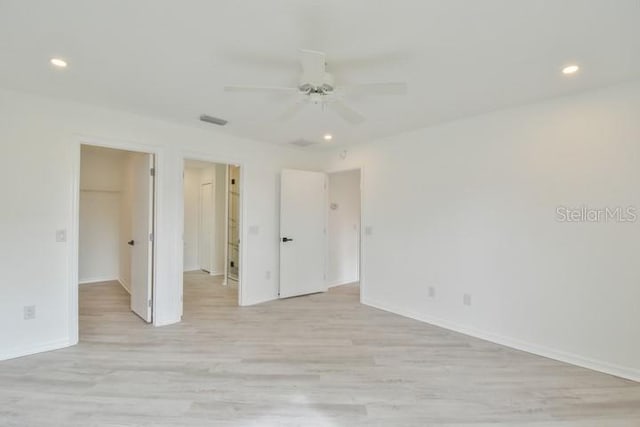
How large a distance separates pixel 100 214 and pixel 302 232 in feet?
13.3

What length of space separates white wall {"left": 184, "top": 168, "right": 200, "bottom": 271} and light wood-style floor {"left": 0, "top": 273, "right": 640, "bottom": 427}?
11.2 feet

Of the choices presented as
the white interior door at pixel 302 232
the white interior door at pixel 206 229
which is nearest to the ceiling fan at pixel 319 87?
the white interior door at pixel 302 232

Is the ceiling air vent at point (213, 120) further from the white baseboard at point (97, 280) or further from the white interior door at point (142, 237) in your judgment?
the white baseboard at point (97, 280)

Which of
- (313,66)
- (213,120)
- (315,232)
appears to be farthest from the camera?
(315,232)

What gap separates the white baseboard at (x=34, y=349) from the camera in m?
2.66

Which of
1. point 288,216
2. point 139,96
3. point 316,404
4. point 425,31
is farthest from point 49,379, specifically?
point 425,31

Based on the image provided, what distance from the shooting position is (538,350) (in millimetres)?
2871

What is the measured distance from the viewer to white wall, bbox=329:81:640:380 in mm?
2512

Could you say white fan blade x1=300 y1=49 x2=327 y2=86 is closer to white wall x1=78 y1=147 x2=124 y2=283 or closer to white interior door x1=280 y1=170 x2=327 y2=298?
white interior door x1=280 y1=170 x2=327 y2=298

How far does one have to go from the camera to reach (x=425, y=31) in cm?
181

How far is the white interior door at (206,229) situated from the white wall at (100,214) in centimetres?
162

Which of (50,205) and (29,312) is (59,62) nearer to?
(50,205)

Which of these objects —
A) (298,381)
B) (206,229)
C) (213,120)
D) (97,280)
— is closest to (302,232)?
(213,120)

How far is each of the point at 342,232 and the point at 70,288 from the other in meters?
4.09
